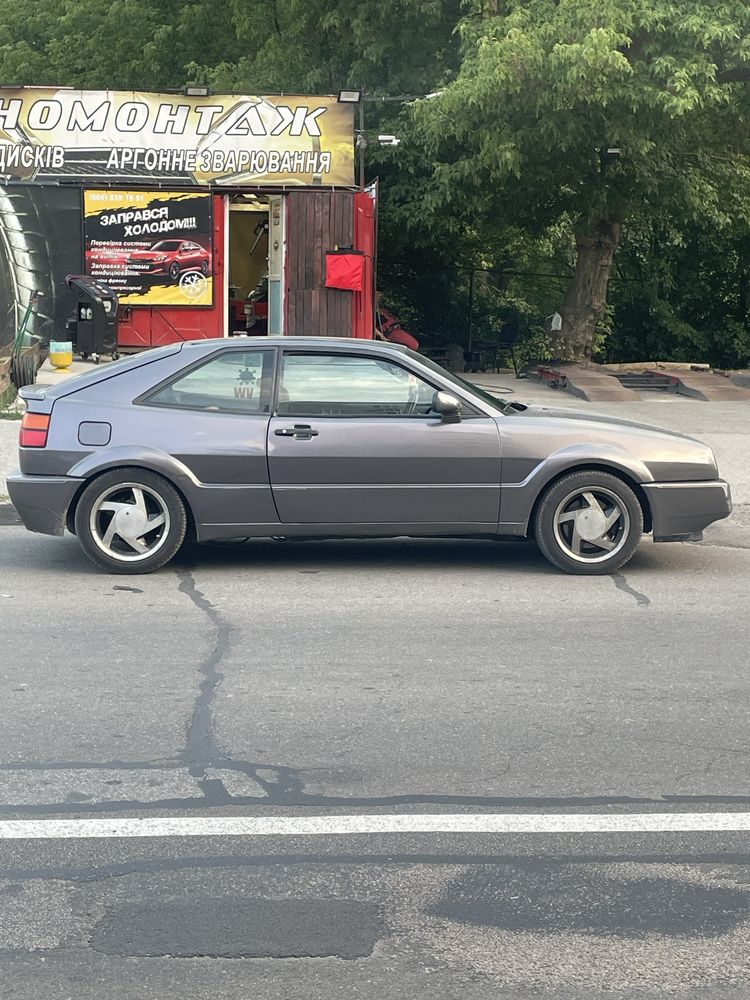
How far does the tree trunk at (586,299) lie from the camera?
23141mm

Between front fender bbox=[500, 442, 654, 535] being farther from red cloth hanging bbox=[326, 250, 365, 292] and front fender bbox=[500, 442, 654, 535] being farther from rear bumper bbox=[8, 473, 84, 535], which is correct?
red cloth hanging bbox=[326, 250, 365, 292]

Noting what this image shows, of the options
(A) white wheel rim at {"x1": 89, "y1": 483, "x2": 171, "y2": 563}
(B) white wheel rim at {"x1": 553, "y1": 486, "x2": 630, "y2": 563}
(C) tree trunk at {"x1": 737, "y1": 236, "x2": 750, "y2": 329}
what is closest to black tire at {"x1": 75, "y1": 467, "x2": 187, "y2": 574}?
(A) white wheel rim at {"x1": 89, "y1": 483, "x2": 171, "y2": 563}

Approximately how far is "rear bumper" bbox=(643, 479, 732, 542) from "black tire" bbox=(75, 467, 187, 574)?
9.63 feet

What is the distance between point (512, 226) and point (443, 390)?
53.3 ft

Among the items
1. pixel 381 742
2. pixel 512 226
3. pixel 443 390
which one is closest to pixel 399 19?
pixel 512 226

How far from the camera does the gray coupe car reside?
8.34 metres

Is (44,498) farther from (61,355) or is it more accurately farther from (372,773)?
(61,355)

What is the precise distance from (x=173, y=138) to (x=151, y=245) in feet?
5.28

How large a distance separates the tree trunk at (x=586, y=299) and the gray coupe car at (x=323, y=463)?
48.6ft

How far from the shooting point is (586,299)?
915 inches

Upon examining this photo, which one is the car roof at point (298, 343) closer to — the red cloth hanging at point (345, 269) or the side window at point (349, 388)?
the side window at point (349, 388)

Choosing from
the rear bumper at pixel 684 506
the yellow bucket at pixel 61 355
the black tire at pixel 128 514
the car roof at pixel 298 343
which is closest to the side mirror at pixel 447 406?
the car roof at pixel 298 343

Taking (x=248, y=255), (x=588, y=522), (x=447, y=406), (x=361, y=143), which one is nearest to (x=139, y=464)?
(x=447, y=406)

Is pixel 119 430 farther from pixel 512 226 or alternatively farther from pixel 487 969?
pixel 512 226
